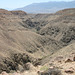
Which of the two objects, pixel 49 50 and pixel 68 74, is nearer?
pixel 68 74

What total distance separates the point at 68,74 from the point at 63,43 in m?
42.0

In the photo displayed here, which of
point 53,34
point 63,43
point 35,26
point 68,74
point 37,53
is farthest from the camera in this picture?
point 35,26

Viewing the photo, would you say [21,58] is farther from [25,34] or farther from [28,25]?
[28,25]

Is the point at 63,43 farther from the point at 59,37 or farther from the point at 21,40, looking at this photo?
the point at 21,40

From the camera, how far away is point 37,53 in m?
41.9

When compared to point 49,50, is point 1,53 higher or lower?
higher

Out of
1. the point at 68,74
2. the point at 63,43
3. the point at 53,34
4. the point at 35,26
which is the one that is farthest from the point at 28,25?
the point at 68,74

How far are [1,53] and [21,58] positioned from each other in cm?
469

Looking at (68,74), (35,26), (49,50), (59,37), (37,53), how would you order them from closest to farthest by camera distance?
(68,74) → (37,53) → (49,50) → (59,37) → (35,26)

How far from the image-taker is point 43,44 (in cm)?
4856

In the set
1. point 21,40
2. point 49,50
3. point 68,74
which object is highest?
point 68,74

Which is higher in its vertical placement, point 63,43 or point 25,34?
point 25,34

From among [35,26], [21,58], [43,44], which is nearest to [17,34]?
[43,44]

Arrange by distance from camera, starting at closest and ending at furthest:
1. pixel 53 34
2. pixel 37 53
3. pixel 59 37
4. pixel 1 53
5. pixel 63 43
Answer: pixel 1 53 < pixel 37 53 < pixel 63 43 < pixel 59 37 < pixel 53 34
